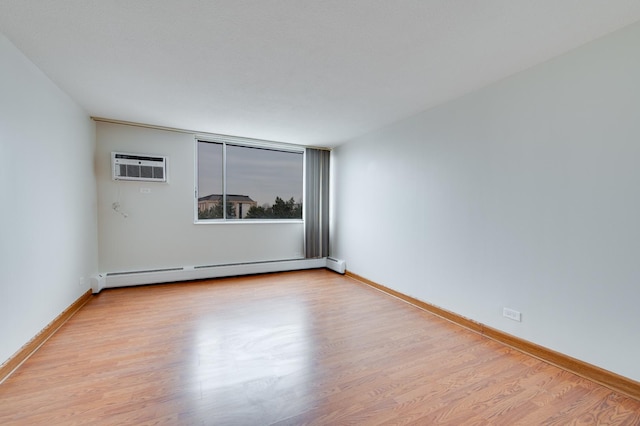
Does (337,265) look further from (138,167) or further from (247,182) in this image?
(138,167)

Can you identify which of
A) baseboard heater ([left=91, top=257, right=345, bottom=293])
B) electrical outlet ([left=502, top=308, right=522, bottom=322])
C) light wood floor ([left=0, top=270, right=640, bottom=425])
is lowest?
light wood floor ([left=0, top=270, right=640, bottom=425])

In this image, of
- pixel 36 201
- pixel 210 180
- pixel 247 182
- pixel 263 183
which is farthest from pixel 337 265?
pixel 36 201

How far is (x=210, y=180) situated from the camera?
468cm

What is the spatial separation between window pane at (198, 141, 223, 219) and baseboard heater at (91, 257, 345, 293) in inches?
35.8

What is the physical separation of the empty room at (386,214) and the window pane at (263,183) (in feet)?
4.01

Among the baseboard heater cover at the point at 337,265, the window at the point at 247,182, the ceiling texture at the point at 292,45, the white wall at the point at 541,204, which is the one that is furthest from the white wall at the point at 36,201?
the white wall at the point at 541,204

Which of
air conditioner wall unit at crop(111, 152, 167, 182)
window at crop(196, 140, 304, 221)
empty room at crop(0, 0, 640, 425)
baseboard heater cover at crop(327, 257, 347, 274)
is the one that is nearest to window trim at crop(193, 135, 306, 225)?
window at crop(196, 140, 304, 221)

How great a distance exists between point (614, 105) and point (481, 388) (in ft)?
7.16

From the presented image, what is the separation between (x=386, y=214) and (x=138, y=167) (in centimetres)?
370

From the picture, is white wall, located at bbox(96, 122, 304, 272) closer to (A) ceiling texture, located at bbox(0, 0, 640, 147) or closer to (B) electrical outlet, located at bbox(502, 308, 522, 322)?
(A) ceiling texture, located at bbox(0, 0, 640, 147)

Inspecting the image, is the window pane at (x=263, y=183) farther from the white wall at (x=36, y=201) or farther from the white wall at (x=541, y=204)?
the white wall at (x=541, y=204)

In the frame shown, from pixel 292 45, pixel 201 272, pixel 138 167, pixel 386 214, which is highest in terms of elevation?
pixel 292 45

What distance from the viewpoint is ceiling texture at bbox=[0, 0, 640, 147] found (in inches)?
65.9

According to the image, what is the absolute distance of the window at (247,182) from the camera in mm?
4656
